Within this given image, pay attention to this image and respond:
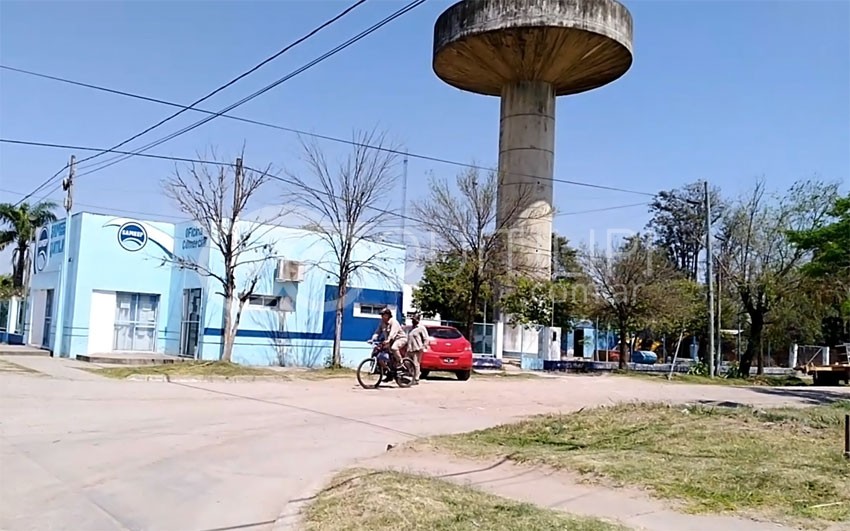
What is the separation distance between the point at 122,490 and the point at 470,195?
70.5 ft

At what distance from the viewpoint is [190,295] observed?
91.6 feet

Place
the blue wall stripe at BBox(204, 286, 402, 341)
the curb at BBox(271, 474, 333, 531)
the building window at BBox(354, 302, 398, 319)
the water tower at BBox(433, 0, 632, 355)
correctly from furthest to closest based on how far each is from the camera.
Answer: the water tower at BBox(433, 0, 632, 355), the building window at BBox(354, 302, 398, 319), the blue wall stripe at BBox(204, 286, 402, 341), the curb at BBox(271, 474, 333, 531)

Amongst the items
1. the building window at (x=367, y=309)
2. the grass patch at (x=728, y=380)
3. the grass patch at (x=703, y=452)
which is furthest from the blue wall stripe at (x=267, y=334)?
the grass patch at (x=703, y=452)

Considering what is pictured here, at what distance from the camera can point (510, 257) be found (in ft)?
96.9

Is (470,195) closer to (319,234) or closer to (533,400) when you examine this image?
(319,234)

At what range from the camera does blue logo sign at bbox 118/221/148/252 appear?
27594 millimetres

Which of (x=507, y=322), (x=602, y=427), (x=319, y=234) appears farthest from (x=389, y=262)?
(x=602, y=427)

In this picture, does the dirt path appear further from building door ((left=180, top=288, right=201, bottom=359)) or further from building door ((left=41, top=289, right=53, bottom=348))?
building door ((left=41, top=289, right=53, bottom=348))

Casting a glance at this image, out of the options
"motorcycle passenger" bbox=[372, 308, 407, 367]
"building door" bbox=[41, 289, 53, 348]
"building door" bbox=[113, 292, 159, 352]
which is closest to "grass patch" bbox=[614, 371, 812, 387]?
"motorcycle passenger" bbox=[372, 308, 407, 367]

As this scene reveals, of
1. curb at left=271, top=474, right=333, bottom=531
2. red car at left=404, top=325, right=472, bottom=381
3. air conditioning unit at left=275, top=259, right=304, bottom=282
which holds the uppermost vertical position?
air conditioning unit at left=275, top=259, right=304, bottom=282

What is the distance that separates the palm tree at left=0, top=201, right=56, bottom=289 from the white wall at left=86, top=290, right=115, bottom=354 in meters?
20.9

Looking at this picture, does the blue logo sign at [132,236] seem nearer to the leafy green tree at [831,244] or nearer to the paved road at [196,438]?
the paved road at [196,438]

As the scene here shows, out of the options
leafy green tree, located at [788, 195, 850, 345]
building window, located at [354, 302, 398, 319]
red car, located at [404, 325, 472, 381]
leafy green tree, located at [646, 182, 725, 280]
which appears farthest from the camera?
leafy green tree, located at [646, 182, 725, 280]

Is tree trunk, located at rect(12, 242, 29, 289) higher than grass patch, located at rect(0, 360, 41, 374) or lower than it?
higher
